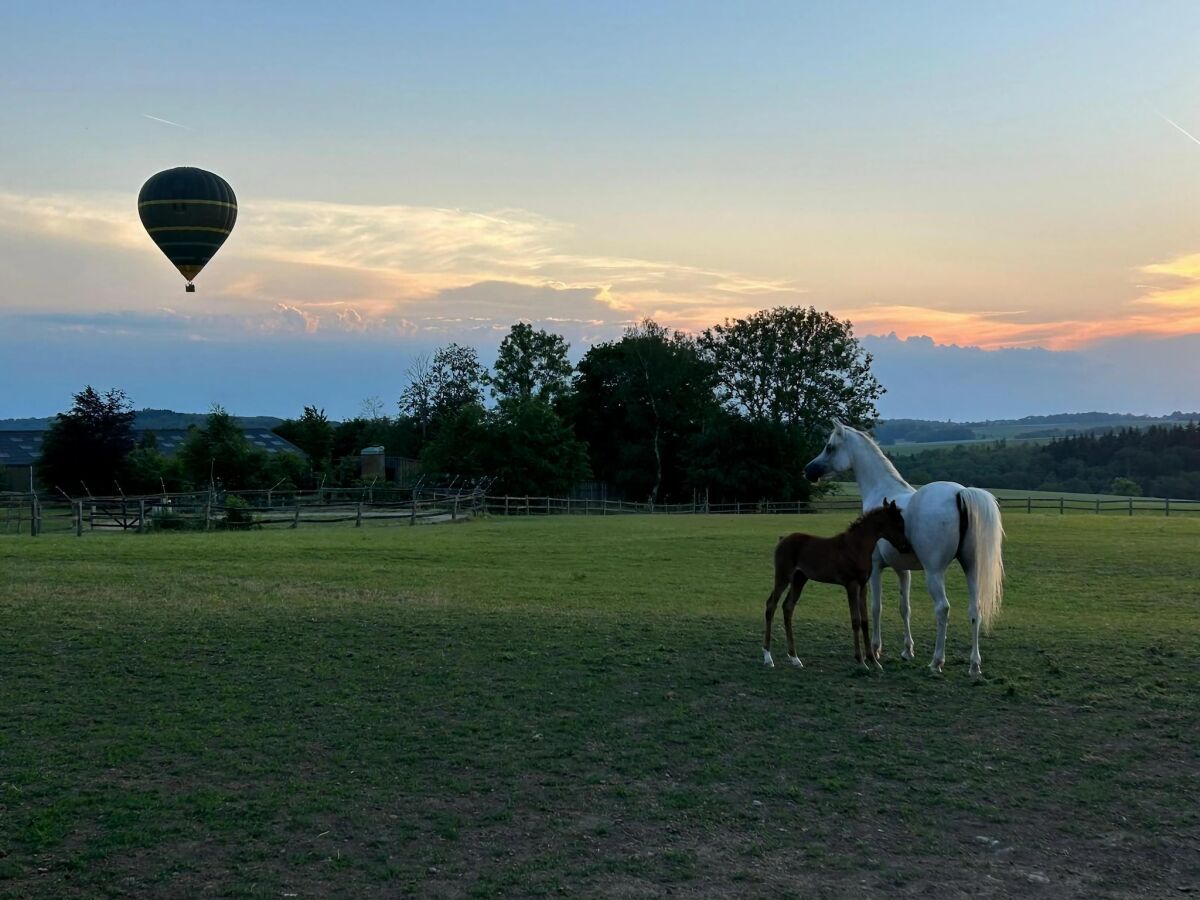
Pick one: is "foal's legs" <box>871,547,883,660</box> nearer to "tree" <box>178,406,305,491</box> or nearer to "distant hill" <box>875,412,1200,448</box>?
"tree" <box>178,406,305,491</box>

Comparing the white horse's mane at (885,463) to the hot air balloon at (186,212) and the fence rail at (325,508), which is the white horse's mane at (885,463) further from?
the hot air balloon at (186,212)

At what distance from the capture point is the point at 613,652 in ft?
32.0

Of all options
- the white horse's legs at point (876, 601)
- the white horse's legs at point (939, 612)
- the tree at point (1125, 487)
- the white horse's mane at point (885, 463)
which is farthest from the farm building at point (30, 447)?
the tree at point (1125, 487)

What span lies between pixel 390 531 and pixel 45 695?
2272cm

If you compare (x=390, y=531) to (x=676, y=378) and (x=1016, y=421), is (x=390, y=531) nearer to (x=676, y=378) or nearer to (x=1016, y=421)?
(x=676, y=378)

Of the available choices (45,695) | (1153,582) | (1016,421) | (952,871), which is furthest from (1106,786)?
(1016,421)

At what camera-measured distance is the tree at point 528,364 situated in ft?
229

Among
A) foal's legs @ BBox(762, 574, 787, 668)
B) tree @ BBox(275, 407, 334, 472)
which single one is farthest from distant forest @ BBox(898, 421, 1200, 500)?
foal's legs @ BBox(762, 574, 787, 668)

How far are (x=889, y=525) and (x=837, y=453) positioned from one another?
86.3 inches

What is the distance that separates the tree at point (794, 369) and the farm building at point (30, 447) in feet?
97.2

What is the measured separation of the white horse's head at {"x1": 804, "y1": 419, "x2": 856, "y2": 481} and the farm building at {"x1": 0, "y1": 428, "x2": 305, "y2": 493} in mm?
45496

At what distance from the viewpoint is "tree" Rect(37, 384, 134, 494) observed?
47.7 metres

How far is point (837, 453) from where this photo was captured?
1113 centimetres

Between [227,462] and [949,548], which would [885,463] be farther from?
[227,462]
